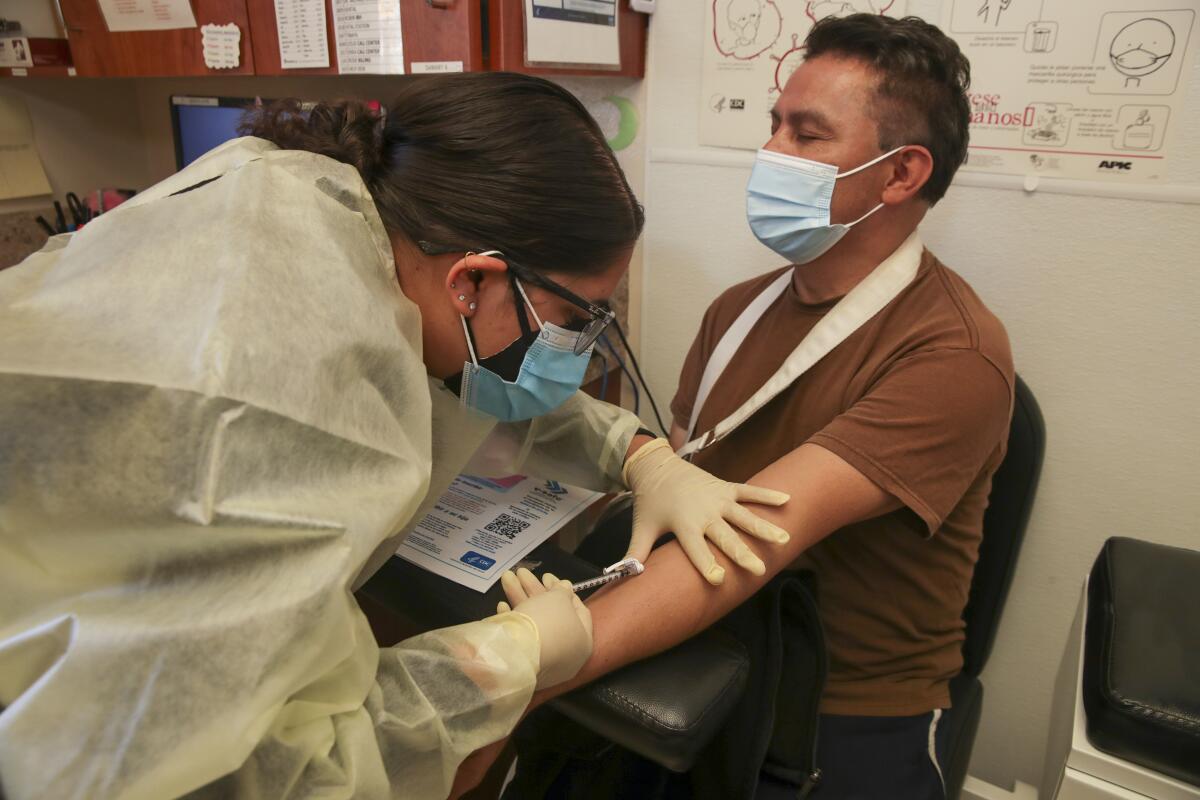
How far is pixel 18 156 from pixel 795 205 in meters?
2.25

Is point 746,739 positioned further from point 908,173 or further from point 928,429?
point 908,173

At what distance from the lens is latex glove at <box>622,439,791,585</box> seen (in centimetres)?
86

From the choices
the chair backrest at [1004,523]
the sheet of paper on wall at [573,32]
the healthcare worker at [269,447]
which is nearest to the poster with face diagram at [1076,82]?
the chair backrest at [1004,523]

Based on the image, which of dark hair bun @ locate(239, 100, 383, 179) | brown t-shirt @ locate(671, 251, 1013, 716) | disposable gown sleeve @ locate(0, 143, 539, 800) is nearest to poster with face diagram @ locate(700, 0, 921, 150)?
brown t-shirt @ locate(671, 251, 1013, 716)

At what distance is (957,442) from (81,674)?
0.92m

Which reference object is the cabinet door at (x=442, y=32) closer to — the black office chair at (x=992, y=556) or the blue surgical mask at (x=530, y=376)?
the blue surgical mask at (x=530, y=376)

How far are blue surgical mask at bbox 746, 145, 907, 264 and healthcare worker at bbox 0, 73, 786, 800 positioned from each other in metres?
0.39

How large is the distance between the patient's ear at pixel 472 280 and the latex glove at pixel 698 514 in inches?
14.5

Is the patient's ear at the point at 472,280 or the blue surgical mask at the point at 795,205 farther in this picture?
the blue surgical mask at the point at 795,205

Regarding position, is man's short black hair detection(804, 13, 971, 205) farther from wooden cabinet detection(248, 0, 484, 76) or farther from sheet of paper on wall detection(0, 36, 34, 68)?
sheet of paper on wall detection(0, 36, 34, 68)

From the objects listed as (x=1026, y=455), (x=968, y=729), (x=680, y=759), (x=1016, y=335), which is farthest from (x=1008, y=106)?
(x=680, y=759)

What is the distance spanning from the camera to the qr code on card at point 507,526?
3.10 feet

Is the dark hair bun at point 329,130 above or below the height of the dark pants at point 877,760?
above

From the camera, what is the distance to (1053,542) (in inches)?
51.7
